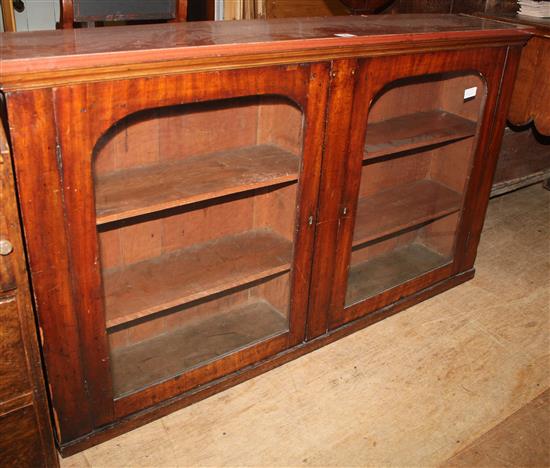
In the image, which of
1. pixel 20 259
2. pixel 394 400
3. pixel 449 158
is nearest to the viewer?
pixel 20 259

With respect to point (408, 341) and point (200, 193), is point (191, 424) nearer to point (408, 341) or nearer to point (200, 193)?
point (200, 193)

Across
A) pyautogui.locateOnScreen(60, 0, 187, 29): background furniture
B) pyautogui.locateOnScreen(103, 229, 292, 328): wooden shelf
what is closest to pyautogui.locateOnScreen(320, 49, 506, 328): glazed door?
pyautogui.locateOnScreen(103, 229, 292, 328): wooden shelf

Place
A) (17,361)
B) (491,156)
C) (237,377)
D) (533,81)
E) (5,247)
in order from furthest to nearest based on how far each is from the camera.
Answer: (533,81)
(491,156)
(237,377)
(17,361)
(5,247)

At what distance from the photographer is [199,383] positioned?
6.91ft

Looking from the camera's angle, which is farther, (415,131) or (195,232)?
(415,131)

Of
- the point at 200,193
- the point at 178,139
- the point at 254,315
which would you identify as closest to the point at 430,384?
the point at 254,315

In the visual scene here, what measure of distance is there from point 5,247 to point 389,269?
176 cm

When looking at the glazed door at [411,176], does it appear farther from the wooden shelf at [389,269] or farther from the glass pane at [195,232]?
the glass pane at [195,232]

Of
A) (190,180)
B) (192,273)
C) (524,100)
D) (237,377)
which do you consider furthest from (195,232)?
(524,100)

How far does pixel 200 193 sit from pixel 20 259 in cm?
59

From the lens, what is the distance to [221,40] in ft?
5.66

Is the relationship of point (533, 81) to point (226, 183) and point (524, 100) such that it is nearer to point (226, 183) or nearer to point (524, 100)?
point (524, 100)

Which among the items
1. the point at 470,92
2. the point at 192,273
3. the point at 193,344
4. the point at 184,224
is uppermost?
the point at 470,92

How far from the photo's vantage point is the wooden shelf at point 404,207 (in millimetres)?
2521
